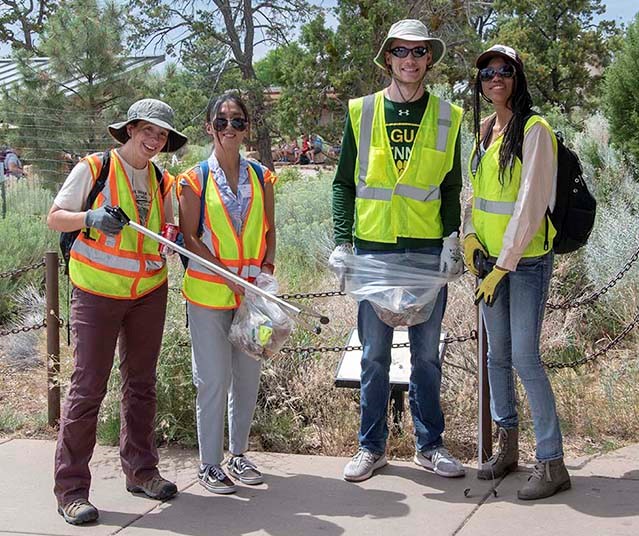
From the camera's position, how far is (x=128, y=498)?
4.71 meters

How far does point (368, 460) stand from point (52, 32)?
10818 millimetres

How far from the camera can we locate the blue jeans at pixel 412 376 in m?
4.78

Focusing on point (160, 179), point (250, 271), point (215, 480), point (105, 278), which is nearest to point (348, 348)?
point (250, 271)

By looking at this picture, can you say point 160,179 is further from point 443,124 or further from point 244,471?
point 244,471

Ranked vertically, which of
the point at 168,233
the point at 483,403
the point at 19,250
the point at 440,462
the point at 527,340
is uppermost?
the point at 168,233

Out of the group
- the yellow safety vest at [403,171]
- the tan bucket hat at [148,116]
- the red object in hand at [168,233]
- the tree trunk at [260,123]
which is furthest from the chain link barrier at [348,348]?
the tree trunk at [260,123]

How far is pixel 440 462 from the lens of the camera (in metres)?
4.86

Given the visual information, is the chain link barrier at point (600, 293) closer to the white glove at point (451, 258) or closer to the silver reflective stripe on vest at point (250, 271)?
the white glove at point (451, 258)

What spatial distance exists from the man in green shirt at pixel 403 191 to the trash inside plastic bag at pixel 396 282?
0.04 meters

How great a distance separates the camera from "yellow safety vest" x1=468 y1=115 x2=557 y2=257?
172 inches

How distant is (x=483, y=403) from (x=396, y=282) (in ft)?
2.82

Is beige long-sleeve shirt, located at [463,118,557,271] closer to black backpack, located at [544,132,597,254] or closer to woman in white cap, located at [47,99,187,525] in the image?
black backpack, located at [544,132,597,254]

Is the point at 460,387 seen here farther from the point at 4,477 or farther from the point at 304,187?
the point at 304,187

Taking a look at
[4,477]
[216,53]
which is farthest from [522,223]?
[216,53]
